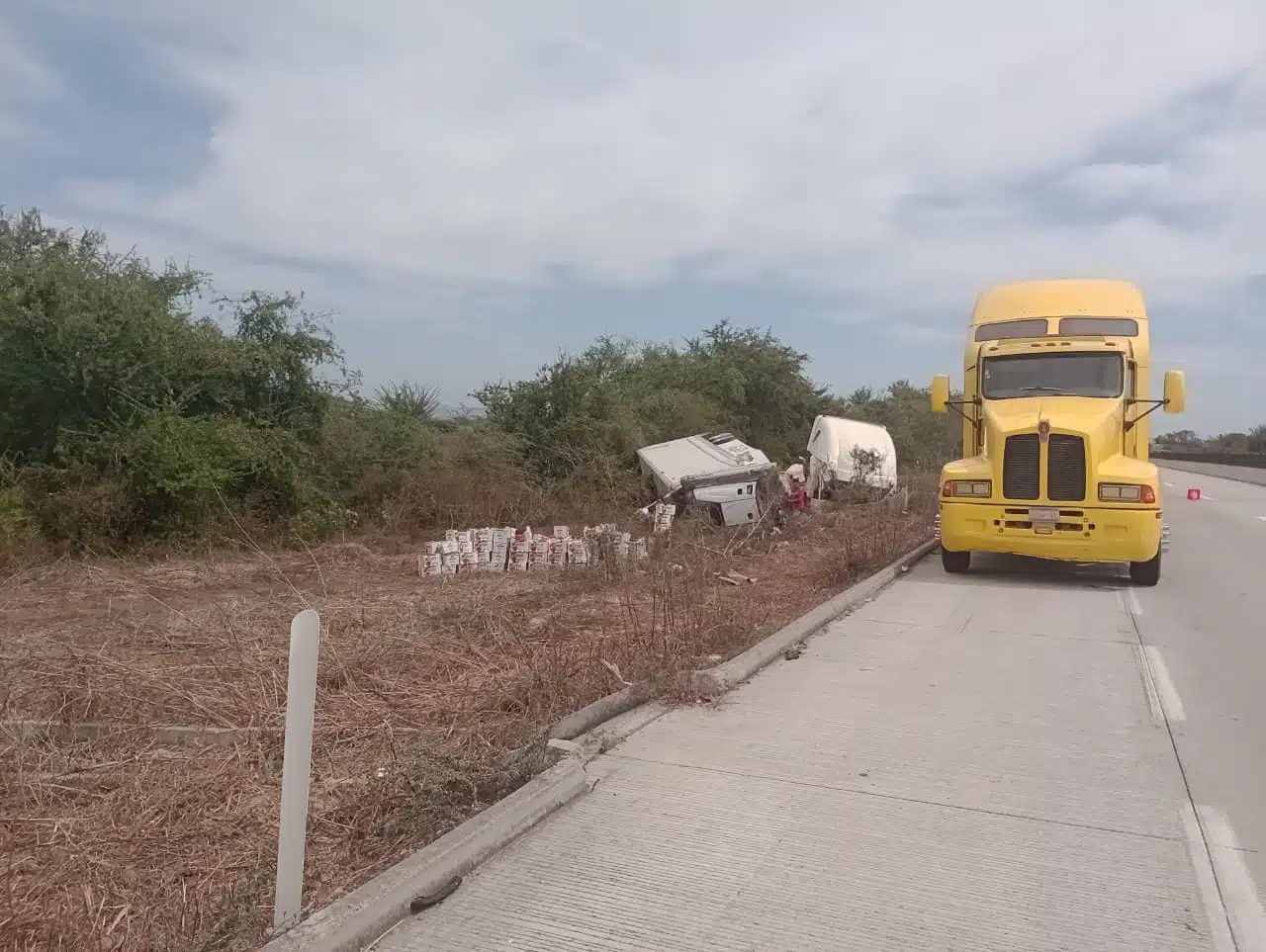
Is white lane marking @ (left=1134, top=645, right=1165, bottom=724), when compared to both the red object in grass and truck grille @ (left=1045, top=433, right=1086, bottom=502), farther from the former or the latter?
the red object in grass

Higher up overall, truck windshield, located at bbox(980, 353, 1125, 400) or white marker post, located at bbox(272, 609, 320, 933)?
truck windshield, located at bbox(980, 353, 1125, 400)

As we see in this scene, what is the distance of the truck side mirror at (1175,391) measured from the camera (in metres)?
12.5

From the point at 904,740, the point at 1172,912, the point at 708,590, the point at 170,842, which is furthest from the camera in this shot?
the point at 708,590

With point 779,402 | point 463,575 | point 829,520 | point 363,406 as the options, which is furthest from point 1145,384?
point 779,402

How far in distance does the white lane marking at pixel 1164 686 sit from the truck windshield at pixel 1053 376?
16.9ft

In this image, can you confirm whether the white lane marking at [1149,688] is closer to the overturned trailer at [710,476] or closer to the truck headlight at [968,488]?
the truck headlight at [968,488]

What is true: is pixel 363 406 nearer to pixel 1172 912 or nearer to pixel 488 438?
pixel 488 438

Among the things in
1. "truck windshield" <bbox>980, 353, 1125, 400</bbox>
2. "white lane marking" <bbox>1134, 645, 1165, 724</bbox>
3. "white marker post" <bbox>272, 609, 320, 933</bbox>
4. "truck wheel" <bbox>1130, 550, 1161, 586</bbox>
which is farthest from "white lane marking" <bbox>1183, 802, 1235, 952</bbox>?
"truck windshield" <bbox>980, 353, 1125, 400</bbox>

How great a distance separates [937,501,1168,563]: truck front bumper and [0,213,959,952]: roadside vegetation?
4.45ft

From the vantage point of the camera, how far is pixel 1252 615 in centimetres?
1020

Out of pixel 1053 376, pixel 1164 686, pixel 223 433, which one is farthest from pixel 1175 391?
pixel 223 433

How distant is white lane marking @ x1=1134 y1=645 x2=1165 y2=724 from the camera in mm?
6484

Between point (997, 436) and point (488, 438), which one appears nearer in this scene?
point (997, 436)

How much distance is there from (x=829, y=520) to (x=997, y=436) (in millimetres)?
6770
